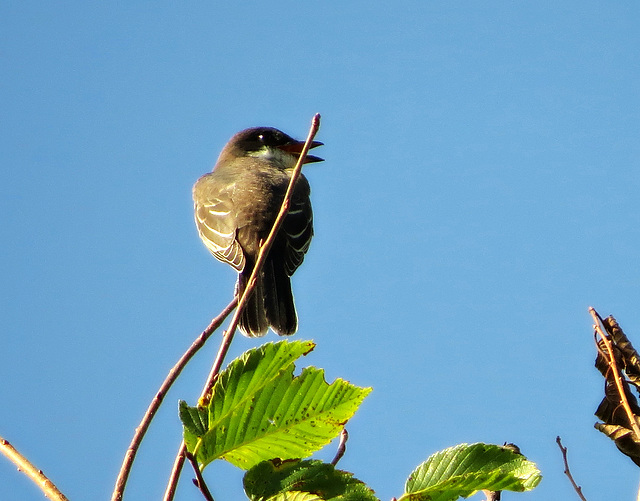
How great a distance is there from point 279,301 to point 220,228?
0.90m

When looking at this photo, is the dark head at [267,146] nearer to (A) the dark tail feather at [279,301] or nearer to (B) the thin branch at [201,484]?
(A) the dark tail feather at [279,301]

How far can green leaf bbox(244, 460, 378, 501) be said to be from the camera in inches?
66.9

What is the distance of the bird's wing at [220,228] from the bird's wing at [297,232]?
1.13ft

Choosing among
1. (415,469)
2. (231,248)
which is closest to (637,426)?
(415,469)

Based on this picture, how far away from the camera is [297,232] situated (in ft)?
20.5

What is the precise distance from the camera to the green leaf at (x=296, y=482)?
1700 millimetres

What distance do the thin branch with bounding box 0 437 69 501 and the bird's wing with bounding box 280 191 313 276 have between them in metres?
4.38

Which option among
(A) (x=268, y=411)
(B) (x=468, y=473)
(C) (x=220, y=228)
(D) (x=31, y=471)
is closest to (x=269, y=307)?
(C) (x=220, y=228)

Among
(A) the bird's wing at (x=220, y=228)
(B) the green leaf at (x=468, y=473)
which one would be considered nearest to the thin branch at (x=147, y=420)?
(B) the green leaf at (x=468, y=473)

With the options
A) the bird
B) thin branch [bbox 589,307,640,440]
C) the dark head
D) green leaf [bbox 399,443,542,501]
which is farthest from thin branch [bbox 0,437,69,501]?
the dark head

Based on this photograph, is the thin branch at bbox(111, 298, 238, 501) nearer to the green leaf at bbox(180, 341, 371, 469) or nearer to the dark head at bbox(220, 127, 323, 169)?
the green leaf at bbox(180, 341, 371, 469)

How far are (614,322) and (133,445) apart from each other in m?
1.45

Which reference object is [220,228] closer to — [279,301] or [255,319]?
[279,301]

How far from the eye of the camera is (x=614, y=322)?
241 centimetres
